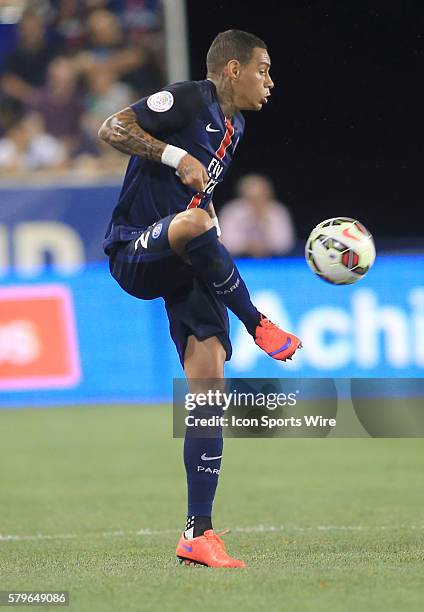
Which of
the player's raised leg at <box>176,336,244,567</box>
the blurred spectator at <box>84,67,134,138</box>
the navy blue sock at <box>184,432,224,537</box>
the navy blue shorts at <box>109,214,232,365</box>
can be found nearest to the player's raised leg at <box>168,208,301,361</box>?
the navy blue shorts at <box>109,214,232,365</box>

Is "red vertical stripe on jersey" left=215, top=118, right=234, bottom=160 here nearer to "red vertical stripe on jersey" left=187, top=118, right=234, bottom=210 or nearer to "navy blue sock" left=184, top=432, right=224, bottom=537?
"red vertical stripe on jersey" left=187, top=118, right=234, bottom=210

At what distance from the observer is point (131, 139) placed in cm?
504

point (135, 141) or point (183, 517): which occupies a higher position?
point (135, 141)

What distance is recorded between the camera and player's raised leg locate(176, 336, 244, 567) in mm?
5047

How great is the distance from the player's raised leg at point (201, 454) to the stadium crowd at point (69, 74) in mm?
9015

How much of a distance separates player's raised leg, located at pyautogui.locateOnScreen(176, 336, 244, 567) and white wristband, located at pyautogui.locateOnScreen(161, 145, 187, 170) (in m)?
0.75

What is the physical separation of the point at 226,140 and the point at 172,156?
0.50 meters

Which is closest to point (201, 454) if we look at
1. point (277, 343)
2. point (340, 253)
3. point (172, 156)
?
point (277, 343)

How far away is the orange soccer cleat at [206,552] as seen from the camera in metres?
4.87

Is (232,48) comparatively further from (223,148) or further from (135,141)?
(135,141)

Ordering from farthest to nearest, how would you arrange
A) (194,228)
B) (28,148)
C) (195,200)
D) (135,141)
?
(28,148), (195,200), (135,141), (194,228)

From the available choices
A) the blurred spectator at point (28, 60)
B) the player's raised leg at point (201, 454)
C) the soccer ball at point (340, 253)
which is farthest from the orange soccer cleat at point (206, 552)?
the blurred spectator at point (28, 60)

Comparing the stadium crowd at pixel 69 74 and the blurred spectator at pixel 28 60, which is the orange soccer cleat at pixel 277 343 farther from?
the blurred spectator at pixel 28 60

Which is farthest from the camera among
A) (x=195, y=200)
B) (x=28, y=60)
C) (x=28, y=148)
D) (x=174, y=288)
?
(x=28, y=60)
